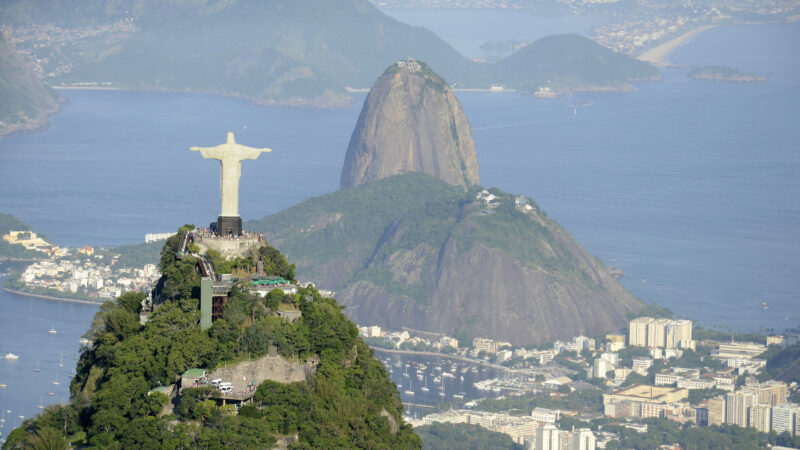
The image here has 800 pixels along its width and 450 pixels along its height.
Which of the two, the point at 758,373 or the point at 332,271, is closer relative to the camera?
the point at 758,373

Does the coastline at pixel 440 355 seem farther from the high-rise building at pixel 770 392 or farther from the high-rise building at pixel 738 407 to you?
the high-rise building at pixel 738 407

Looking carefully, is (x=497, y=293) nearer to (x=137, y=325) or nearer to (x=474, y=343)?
(x=474, y=343)

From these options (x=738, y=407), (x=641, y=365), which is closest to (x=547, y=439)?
(x=738, y=407)

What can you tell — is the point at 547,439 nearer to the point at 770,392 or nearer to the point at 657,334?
the point at 770,392

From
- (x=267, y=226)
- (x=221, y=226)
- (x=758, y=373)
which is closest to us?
(x=221, y=226)

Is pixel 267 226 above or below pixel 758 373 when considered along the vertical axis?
above

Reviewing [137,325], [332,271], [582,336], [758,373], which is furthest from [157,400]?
[332,271]
